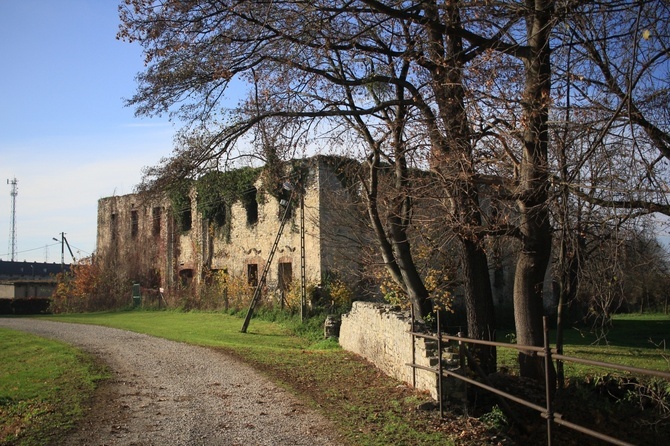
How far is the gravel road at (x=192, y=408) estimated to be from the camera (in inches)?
291

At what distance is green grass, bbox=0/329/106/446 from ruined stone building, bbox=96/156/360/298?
559cm

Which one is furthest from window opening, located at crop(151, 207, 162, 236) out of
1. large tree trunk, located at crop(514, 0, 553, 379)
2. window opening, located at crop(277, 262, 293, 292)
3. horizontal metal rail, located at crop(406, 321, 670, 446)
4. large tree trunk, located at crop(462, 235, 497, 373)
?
large tree trunk, located at crop(514, 0, 553, 379)

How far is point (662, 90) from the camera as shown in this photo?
8055 millimetres

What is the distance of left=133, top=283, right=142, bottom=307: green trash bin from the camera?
101 ft

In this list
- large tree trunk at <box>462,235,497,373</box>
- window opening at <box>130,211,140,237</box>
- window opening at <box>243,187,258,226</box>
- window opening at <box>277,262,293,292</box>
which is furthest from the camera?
A: window opening at <box>130,211,140,237</box>

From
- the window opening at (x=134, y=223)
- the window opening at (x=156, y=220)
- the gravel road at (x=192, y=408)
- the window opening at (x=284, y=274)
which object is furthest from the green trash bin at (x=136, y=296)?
the gravel road at (x=192, y=408)

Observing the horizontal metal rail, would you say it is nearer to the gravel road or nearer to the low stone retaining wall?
the low stone retaining wall

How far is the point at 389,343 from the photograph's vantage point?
11727 mm

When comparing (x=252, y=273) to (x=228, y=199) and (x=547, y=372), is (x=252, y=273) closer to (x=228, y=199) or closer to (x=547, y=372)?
(x=228, y=199)

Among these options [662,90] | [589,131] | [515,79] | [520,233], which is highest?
[515,79]

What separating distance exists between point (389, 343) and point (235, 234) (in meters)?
16.2

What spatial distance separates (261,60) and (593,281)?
6380mm

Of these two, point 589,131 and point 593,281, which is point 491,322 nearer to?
point 593,281

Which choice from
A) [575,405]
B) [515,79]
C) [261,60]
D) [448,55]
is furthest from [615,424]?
[261,60]
